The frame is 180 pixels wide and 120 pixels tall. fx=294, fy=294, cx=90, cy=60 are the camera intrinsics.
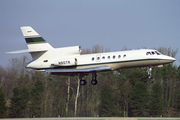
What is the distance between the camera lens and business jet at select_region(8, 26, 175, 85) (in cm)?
3042

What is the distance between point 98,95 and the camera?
66625mm

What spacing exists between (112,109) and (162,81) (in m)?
12.7

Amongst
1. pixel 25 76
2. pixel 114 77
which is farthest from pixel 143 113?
pixel 25 76

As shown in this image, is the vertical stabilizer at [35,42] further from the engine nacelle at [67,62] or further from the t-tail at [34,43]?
the engine nacelle at [67,62]

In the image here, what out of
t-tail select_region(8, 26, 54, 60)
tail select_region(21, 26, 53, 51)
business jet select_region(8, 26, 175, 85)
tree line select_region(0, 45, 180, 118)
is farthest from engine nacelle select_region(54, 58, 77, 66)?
tree line select_region(0, 45, 180, 118)

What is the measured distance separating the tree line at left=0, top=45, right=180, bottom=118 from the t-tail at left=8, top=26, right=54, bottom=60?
25579 millimetres

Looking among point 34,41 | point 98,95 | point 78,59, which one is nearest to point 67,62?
point 78,59

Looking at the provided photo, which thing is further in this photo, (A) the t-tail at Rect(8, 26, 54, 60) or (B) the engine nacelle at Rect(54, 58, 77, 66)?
(A) the t-tail at Rect(8, 26, 54, 60)

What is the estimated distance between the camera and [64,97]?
66.4 metres

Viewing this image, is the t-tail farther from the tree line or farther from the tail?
the tree line

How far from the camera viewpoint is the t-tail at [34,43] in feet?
113

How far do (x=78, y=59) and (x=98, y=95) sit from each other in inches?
1393

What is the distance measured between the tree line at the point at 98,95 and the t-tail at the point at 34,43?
25579mm

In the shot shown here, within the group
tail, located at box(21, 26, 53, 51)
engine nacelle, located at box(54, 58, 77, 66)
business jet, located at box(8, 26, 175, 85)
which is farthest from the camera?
tail, located at box(21, 26, 53, 51)
